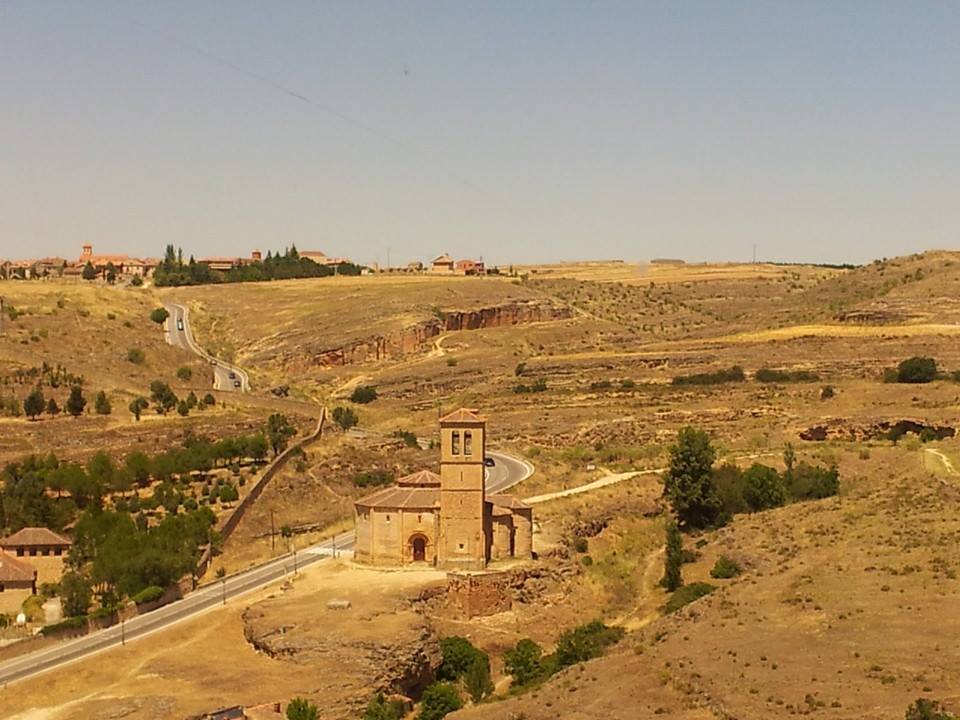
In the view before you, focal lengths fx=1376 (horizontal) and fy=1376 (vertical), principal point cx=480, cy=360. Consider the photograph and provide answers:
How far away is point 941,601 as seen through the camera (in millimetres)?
36000

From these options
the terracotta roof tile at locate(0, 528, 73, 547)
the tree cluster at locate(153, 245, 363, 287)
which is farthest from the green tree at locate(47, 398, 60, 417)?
the tree cluster at locate(153, 245, 363, 287)

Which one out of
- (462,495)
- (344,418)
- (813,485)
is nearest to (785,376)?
(813,485)

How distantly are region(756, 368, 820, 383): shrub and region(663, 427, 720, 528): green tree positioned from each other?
25.6 metres

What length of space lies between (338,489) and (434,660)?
893 inches

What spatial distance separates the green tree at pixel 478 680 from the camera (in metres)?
38.6

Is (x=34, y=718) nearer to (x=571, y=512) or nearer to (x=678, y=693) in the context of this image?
(x=678, y=693)

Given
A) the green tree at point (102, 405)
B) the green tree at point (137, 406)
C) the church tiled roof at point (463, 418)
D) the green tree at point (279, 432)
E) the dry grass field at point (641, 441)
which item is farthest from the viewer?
the green tree at point (102, 405)

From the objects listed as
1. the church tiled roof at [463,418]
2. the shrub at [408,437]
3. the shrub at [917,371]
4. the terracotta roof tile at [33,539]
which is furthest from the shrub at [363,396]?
the church tiled roof at [463,418]

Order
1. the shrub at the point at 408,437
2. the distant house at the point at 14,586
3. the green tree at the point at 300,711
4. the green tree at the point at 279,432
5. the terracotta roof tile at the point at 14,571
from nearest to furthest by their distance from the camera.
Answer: the green tree at the point at 300,711, the distant house at the point at 14,586, the terracotta roof tile at the point at 14,571, the green tree at the point at 279,432, the shrub at the point at 408,437

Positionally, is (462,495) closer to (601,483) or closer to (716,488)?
(716,488)

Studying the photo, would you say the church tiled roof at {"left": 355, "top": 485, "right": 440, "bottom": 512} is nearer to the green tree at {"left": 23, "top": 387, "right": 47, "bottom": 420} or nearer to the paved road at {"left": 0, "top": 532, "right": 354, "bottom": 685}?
the paved road at {"left": 0, "top": 532, "right": 354, "bottom": 685}

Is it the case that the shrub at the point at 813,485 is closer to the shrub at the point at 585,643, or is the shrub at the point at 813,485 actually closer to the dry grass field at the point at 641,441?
the dry grass field at the point at 641,441

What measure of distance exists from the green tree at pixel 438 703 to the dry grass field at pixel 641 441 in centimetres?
172

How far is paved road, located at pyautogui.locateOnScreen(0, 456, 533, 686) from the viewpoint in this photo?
128 feet
